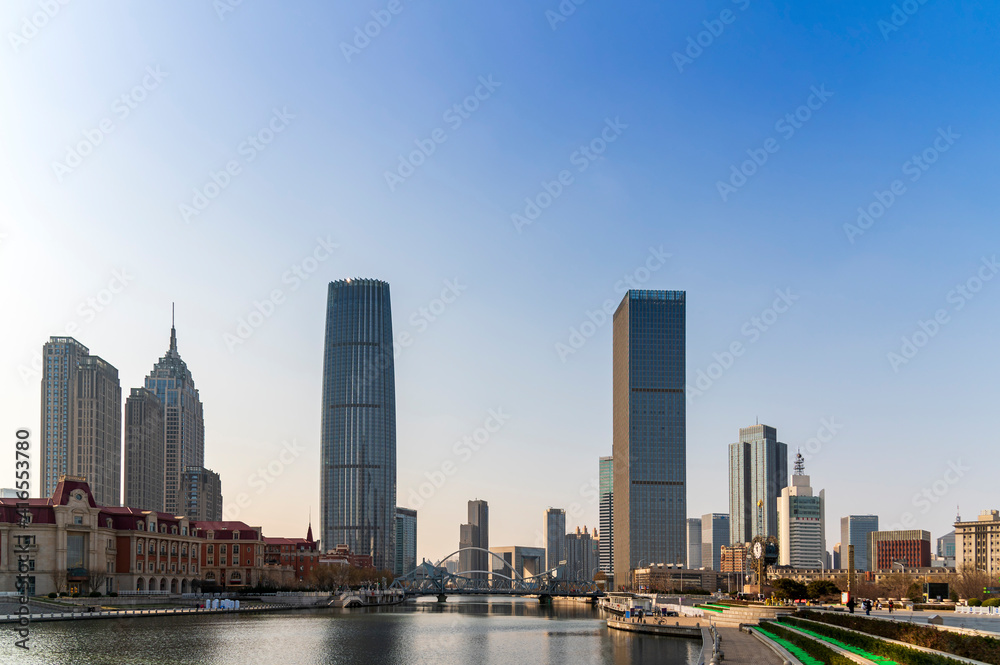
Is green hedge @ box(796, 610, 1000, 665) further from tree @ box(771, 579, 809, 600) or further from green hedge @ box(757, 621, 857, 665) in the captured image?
tree @ box(771, 579, 809, 600)

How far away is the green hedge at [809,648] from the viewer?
47.8m

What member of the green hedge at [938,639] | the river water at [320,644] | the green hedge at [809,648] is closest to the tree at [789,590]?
the river water at [320,644]

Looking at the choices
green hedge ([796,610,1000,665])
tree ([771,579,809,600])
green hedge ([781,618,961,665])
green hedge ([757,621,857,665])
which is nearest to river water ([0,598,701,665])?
green hedge ([757,621,857,665])

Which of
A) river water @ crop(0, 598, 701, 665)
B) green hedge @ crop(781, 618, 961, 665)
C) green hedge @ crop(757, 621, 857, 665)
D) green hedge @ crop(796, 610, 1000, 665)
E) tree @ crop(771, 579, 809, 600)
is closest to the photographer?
green hedge @ crop(781, 618, 961, 665)

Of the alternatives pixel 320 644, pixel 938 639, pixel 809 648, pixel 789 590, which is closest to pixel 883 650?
pixel 938 639

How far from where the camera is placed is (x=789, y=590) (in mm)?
120188

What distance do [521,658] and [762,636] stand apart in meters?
20.3

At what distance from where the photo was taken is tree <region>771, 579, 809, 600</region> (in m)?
120

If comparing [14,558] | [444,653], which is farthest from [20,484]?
[14,558]

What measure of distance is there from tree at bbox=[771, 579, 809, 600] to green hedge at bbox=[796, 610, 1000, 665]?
2384 inches

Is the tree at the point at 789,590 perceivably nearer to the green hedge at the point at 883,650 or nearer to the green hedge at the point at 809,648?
the green hedge at the point at 809,648

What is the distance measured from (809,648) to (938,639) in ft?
47.2

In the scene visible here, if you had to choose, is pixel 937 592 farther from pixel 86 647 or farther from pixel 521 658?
pixel 86 647

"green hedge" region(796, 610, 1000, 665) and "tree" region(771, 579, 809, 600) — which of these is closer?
"green hedge" region(796, 610, 1000, 665)
